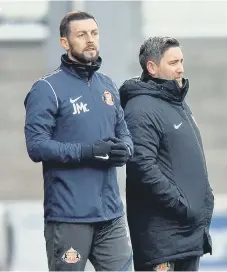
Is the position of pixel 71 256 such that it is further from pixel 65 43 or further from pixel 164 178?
pixel 65 43

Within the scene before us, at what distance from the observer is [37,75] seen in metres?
12.6

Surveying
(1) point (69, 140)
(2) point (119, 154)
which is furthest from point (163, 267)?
(1) point (69, 140)

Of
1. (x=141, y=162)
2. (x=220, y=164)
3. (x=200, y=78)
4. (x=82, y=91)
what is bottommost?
(x=220, y=164)

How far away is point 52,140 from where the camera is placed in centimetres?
406

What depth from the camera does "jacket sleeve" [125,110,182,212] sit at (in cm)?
435

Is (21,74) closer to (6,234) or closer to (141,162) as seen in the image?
(6,234)

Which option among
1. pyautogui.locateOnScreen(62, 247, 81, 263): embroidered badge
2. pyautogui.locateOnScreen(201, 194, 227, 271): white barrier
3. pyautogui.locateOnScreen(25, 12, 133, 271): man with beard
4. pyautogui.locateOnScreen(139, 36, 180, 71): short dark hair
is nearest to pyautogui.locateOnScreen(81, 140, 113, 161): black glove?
pyautogui.locateOnScreen(25, 12, 133, 271): man with beard

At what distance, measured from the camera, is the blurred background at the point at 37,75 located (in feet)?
25.7

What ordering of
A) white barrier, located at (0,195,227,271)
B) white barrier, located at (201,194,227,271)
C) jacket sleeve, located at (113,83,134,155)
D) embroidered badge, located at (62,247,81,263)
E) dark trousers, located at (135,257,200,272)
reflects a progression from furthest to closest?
white barrier, located at (201,194,227,271)
white barrier, located at (0,195,227,271)
dark trousers, located at (135,257,200,272)
jacket sleeve, located at (113,83,134,155)
embroidered badge, located at (62,247,81,263)

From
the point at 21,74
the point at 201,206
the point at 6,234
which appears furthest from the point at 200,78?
the point at 201,206

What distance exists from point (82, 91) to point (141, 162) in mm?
426

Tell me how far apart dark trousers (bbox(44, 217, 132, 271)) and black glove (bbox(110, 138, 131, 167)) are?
26cm

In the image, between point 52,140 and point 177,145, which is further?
point 177,145

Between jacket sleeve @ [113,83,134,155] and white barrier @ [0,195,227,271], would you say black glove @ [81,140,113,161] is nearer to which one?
jacket sleeve @ [113,83,134,155]
